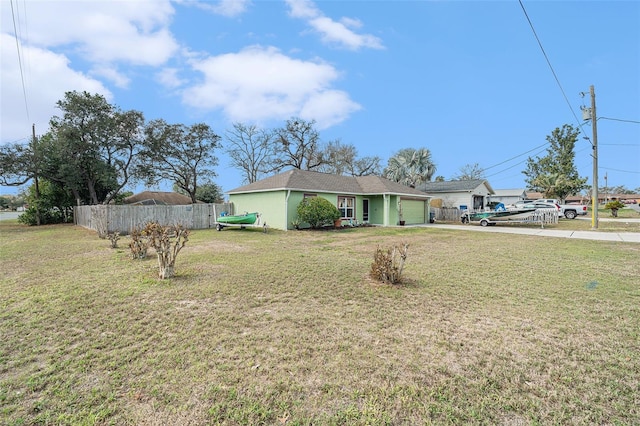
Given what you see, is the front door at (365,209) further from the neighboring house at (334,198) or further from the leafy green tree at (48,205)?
the leafy green tree at (48,205)

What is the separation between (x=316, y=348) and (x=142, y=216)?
50.1 ft

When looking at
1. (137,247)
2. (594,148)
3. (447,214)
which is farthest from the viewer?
(447,214)

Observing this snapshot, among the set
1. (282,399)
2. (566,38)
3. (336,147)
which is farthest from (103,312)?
(336,147)

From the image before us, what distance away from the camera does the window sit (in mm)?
19589

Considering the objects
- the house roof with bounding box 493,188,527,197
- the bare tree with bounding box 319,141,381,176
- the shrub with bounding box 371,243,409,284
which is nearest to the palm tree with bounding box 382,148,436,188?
the bare tree with bounding box 319,141,381,176

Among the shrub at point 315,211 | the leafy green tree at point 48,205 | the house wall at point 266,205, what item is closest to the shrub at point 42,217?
the leafy green tree at point 48,205

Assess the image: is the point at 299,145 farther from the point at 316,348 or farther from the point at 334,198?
the point at 316,348

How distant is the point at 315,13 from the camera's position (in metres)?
9.43

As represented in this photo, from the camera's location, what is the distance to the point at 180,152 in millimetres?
28906

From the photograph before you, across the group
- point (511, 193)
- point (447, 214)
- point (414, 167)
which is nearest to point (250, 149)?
point (414, 167)

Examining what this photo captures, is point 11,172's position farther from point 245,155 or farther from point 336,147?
point 336,147

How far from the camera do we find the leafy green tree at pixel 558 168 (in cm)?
3338

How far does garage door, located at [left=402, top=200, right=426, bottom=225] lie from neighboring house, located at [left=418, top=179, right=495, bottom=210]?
622 centimetres

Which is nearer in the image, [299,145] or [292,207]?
[292,207]
